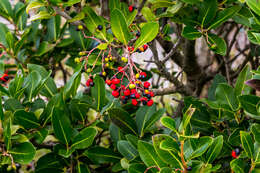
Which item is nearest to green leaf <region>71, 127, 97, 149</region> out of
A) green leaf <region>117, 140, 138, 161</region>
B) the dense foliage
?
the dense foliage

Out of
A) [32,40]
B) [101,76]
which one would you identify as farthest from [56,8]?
[32,40]

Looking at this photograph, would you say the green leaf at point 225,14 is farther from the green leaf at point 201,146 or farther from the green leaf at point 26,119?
the green leaf at point 26,119

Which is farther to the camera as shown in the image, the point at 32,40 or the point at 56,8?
the point at 32,40

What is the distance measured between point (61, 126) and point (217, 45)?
0.66 metres

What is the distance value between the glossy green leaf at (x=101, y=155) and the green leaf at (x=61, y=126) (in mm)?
102

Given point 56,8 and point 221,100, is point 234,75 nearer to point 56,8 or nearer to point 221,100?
point 221,100

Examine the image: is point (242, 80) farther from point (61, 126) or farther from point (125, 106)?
point (61, 126)

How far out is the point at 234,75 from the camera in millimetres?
1980

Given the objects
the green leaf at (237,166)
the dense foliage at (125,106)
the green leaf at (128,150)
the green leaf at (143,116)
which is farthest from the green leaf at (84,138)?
the green leaf at (237,166)

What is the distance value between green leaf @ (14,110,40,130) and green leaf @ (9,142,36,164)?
0.09m

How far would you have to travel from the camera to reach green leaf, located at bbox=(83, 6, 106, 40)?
1.17 metres

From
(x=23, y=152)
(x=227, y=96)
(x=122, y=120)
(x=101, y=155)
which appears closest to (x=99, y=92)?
(x=122, y=120)

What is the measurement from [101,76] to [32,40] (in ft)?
2.28

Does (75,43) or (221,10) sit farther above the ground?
(221,10)
